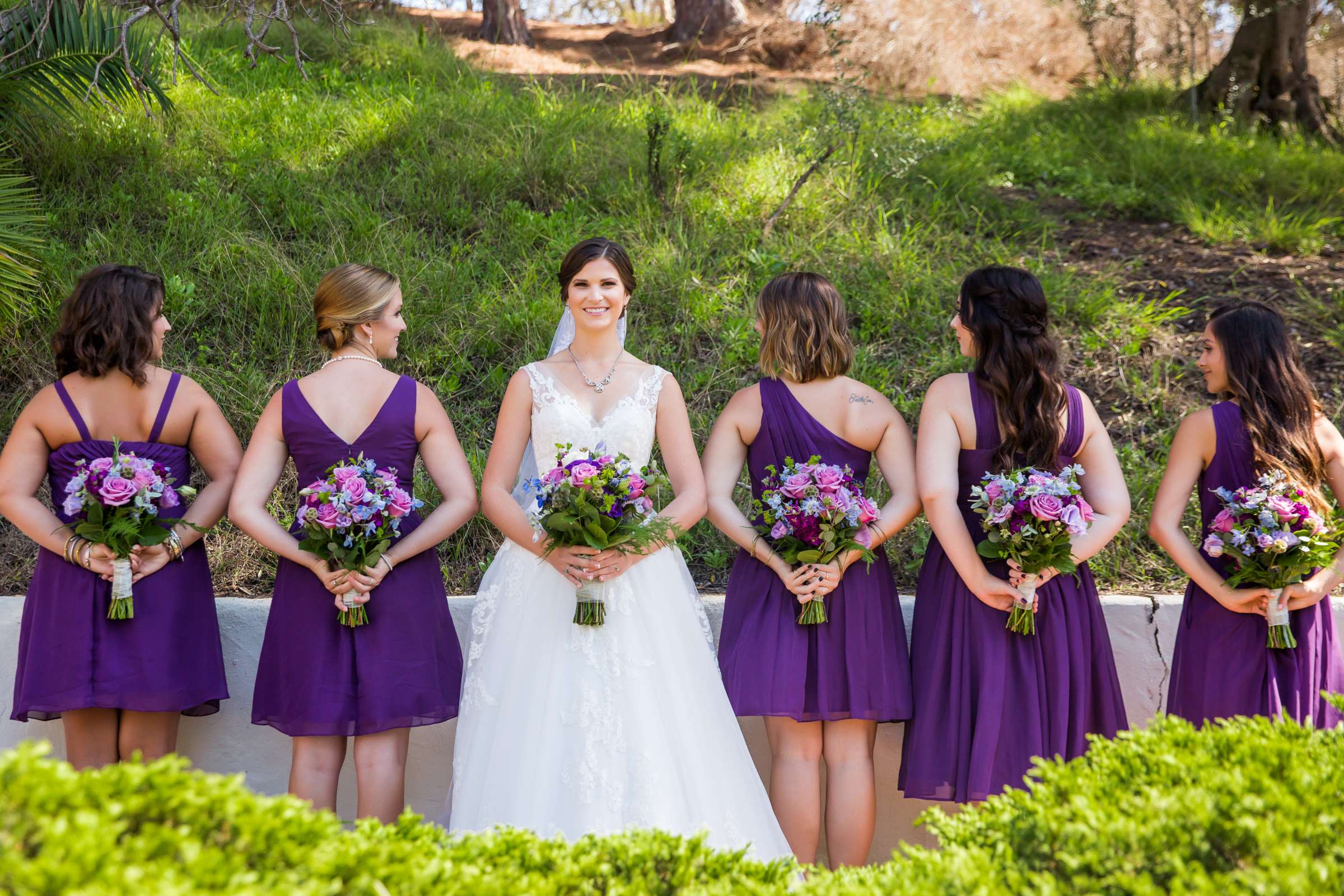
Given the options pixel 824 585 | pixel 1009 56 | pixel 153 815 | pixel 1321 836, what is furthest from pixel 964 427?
pixel 1009 56

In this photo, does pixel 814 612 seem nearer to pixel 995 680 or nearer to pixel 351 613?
pixel 995 680

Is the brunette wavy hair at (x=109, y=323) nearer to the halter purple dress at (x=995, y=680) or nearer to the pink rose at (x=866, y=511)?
the pink rose at (x=866, y=511)

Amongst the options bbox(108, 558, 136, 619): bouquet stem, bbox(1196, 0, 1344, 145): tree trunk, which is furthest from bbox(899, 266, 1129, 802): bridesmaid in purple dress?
bbox(1196, 0, 1344, 145): tree trunk

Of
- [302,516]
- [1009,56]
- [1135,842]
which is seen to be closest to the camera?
[1135,842]

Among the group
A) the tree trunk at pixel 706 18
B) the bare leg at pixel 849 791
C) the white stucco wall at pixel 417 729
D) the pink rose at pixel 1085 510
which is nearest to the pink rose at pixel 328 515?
the white stucco wall at pixel 417 729

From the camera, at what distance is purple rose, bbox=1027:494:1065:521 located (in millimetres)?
3615

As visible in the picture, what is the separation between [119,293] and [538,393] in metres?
1.69

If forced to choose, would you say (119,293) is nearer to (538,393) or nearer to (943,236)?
(538,393)

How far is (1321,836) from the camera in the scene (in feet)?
7.25

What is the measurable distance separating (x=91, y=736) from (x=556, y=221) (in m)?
4.95

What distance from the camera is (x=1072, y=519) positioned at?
11.9 feet

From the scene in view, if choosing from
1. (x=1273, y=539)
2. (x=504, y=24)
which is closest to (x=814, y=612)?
(x=1273, y=539)

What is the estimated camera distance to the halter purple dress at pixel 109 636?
13.1 ft

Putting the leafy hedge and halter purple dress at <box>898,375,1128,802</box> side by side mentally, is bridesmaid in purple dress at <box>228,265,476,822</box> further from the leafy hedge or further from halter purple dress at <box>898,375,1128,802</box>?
halter purple dress at <box>898,375,1128,802</box>
